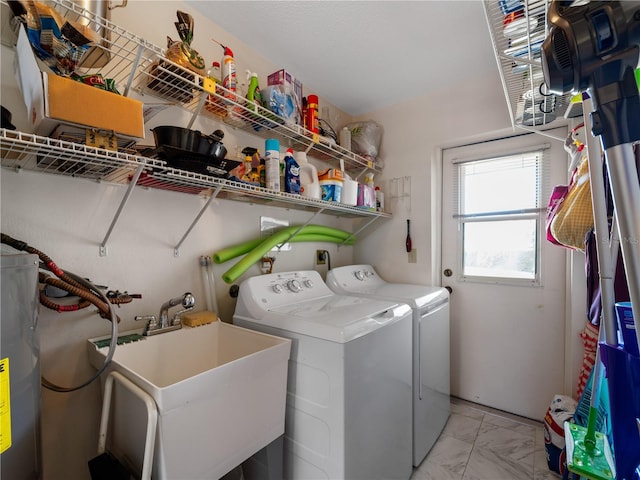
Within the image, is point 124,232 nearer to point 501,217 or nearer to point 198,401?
point 198,401


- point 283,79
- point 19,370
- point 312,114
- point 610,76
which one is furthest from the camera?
point 312,114

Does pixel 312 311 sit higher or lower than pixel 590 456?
higher

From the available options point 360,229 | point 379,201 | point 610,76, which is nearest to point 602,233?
point 610,76

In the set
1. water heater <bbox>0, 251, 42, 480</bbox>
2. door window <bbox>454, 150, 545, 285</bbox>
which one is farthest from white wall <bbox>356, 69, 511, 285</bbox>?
water heater <bbox>0, 251, 42, 480</bbox>

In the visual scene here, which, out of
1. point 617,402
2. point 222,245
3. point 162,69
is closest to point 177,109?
point 162,69

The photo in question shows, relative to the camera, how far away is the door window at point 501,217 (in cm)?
213

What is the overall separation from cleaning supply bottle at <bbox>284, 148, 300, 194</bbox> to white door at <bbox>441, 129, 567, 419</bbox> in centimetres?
149

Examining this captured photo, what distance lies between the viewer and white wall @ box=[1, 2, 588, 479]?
42.1 inches

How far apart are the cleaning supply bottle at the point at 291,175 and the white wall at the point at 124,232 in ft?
1.15

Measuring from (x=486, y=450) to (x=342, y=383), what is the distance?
147 centimetres

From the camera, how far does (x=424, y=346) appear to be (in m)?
1.75

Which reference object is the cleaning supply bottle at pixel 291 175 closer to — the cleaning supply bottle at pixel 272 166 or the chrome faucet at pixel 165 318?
the cleaning supply bottle at pixel 272 166

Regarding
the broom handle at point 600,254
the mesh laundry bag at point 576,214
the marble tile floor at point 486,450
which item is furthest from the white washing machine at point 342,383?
the mesh laundry bag at point 576,214

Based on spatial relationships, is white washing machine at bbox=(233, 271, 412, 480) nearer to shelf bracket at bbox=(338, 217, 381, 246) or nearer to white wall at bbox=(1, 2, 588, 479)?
white wall at bbox=(1, 2, 588, 479)
